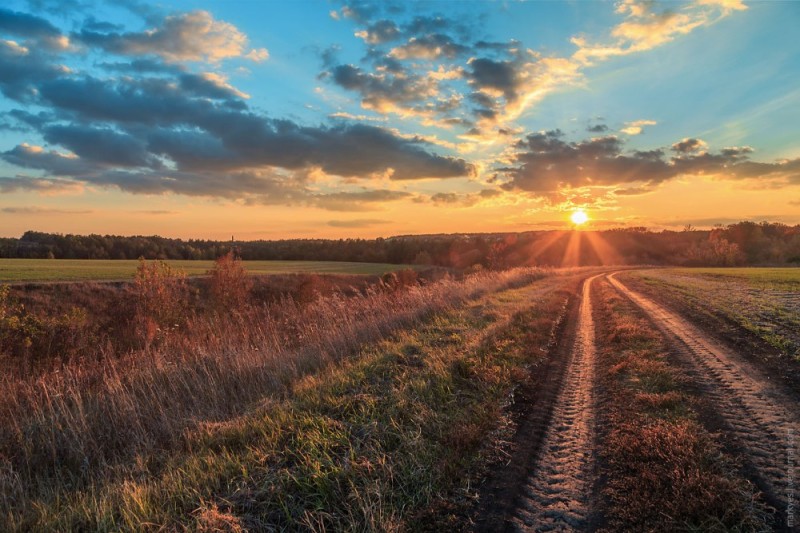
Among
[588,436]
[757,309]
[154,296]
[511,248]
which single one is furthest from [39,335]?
[511,248]

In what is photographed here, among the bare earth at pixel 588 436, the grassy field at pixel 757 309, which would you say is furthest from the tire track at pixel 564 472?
the grassy field at pixel 757 309

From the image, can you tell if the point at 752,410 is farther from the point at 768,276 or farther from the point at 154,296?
the point at 768,276

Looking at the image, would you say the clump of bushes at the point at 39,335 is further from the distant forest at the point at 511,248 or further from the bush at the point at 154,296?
the distant forest at the point at 511,248

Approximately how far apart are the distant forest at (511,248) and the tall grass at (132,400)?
56.9 meters

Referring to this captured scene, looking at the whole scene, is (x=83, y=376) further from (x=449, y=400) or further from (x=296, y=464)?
(x=449, y=400)

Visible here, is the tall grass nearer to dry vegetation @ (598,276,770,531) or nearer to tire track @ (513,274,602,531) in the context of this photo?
tire track @ (513,274,602,531)

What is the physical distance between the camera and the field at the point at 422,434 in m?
4.16

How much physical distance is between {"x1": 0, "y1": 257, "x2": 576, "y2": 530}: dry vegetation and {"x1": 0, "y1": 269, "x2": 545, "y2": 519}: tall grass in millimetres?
38

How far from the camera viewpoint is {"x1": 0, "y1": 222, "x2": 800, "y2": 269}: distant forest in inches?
3339

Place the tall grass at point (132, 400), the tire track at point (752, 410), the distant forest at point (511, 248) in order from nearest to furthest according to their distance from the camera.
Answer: the tire track at point (752, 410) < the tall grass at point (132, 400) < the distant forest at point (511, 248)

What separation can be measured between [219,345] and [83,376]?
2981 millimetres

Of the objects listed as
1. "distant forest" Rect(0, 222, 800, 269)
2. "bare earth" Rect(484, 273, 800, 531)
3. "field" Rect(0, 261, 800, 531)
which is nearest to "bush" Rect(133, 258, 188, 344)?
"field" Rect(0, 261, 800, 531)

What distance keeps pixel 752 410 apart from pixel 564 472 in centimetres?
375

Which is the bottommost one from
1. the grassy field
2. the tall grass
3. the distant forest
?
the tall grass
